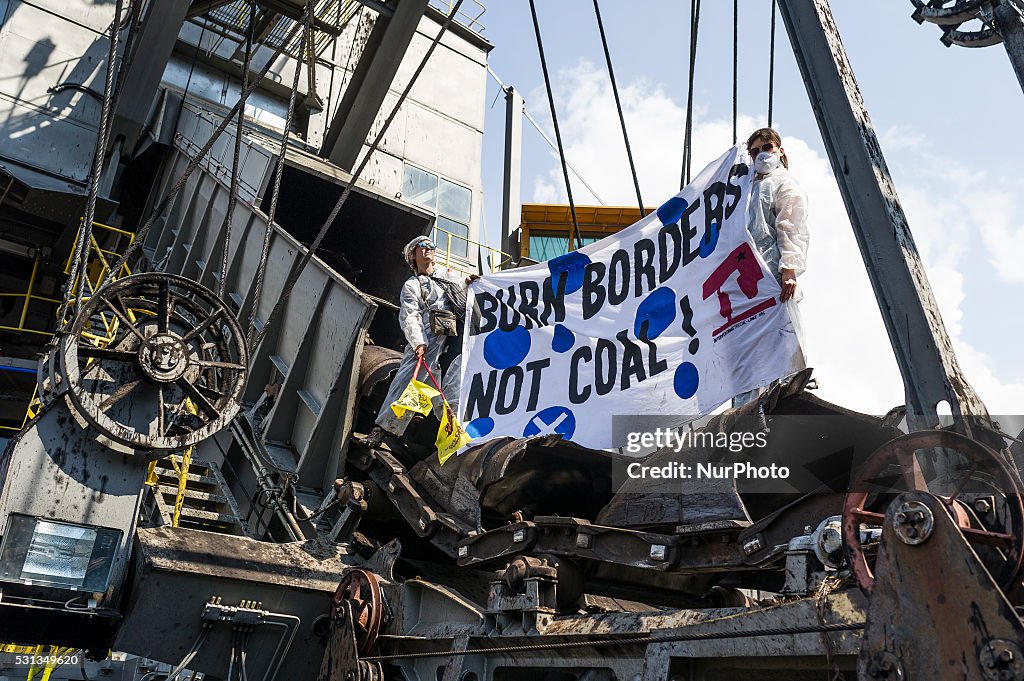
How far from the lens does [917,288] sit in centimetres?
314

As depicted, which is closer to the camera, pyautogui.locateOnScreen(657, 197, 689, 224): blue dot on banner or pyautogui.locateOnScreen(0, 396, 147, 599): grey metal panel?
pyautogui.locateOnScreen(0, 396, 147, 599): grey metal panel

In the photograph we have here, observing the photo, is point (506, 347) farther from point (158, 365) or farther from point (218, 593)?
point (218, 593)

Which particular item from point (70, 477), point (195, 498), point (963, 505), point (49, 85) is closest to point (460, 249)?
point (49, 85)

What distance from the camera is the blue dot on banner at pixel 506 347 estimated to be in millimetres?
5457

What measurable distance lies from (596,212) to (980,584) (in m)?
28.2

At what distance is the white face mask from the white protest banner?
6 cm

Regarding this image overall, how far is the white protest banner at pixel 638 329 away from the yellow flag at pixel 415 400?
24 centimetres

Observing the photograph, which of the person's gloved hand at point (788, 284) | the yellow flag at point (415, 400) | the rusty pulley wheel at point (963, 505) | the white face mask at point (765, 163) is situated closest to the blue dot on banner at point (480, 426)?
the yellow flag at point (415, 400)

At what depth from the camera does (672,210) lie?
199 inches

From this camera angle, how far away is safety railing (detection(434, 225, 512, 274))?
48.3 feet

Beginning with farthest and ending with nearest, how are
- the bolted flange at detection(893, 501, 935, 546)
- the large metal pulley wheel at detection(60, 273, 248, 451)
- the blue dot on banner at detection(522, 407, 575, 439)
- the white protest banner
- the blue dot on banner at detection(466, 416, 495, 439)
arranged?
the blue dot on banner at detection(466, 416, 495, 439) → the large metal pulley wheel at detection(60, 273, 248, 451) → the blue dot on banner at detection(522, 407, 575, 439) → the white protest banner → the bolted flange at detection(893, 501, 935, 546)

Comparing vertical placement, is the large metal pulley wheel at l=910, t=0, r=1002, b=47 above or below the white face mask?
above

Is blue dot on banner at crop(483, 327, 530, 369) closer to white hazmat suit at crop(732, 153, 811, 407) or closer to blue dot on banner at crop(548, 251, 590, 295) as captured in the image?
blue dot on banner at crop(548, 251, 590, 295)

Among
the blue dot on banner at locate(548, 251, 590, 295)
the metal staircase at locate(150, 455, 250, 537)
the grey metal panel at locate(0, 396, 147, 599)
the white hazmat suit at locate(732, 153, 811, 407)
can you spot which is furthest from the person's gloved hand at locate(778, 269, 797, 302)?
the metal staircase at locate(150, 455, 250, 537)
